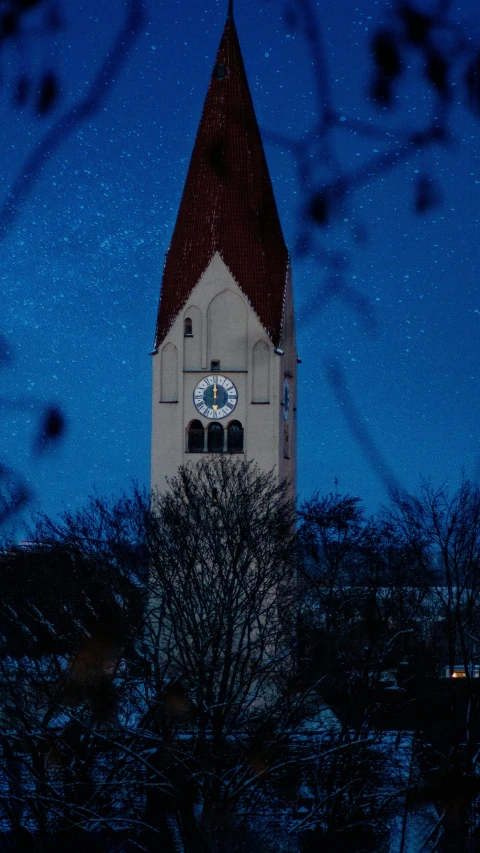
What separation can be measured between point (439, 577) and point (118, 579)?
10298 millimetres

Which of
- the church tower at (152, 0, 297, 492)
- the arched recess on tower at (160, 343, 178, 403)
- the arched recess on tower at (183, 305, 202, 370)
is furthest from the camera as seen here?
the arched recess on tower at (160, 343, 178, 403)

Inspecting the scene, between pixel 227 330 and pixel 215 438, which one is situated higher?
pixel 227 330

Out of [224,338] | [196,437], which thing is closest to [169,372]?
[224,338]

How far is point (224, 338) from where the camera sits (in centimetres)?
6600

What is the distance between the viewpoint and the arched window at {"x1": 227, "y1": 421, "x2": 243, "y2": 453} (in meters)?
64.5

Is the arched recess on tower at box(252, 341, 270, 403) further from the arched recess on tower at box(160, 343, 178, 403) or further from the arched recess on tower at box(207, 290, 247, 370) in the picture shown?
the arched recess on tower at box(160, 343, 178, 403)

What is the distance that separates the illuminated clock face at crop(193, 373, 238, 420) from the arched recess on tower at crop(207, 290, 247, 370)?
35.1 inches

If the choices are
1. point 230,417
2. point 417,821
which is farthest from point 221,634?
point 230,417

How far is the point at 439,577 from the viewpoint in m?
39.6

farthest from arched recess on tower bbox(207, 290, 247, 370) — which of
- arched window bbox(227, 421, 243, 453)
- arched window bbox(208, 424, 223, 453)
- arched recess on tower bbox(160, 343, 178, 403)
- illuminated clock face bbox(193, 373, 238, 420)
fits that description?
arched window bbox(208, 424, 223, 453)

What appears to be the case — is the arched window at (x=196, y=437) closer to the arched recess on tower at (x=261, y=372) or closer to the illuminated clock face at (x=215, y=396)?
the illuminated clock face at (x=215, y=396)

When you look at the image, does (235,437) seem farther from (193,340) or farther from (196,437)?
(193,340)

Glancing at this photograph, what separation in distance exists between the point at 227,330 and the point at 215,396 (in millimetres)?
3509

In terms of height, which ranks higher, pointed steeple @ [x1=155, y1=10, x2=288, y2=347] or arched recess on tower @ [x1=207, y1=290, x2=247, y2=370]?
pointed steeple @ [x1=155, y1=10, x2=288, y2=347]
